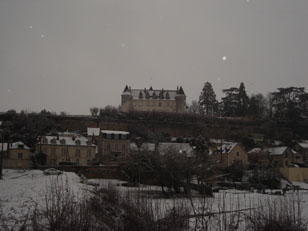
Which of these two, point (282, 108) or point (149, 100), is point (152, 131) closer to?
point (149, 100)

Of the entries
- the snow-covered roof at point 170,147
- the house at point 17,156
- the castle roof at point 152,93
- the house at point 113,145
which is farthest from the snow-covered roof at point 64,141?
the castle roof at point 152,93

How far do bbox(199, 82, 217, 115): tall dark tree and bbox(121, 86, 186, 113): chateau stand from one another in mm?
5079

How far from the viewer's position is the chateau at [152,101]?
79000 mm

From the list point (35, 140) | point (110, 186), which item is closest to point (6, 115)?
point (35, 140)

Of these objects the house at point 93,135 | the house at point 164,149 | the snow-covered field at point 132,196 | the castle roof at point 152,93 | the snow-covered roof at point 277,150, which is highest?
the castle roof at point 152,93

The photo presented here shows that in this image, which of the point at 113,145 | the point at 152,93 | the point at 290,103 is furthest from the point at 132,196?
the point at 152,93

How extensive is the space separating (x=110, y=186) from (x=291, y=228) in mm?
7908

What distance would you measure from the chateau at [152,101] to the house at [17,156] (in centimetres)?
→ 4080

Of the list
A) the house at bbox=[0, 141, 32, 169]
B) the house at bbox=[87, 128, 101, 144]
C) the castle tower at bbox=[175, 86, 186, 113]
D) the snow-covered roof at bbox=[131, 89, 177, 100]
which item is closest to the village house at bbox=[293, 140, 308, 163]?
the castle tower at bbox=[175, 86, 186, 113]

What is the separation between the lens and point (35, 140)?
43812 millimetres

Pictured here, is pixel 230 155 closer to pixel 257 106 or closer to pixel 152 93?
pixel 257 106

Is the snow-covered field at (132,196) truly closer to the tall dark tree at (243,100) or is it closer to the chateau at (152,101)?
the tall dark tree at (243,100)

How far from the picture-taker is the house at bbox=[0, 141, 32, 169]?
37.8m

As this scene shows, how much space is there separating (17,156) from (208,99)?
5304 cm
